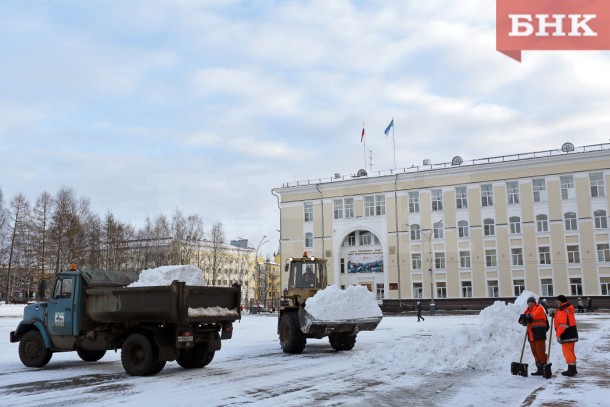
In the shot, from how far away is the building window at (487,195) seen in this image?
55.8 m

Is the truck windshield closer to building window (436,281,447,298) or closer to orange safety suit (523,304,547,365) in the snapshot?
orange safety suit (523,304,547,365)

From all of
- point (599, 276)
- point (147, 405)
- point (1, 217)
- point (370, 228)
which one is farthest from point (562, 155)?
point (1, 217)

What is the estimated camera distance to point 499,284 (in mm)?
53906

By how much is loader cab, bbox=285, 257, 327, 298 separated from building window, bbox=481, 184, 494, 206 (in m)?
40.9

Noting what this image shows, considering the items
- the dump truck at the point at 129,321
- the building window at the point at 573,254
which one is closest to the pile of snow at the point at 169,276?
the dump truck at the point at 129,321

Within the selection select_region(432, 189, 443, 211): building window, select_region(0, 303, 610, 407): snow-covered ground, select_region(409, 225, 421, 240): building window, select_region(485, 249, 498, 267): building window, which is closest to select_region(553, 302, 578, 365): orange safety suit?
select_region(0, 303, 610, 407): snow-covered ground

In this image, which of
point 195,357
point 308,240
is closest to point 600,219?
point 308,240

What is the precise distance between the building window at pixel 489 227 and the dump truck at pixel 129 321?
Result: 4621 cm

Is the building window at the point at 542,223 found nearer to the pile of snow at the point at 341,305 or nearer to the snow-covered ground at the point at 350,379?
the snow-covered ground at the point at 350,379

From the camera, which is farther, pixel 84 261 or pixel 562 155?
pixel 84 261

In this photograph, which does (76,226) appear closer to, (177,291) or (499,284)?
(499,284)

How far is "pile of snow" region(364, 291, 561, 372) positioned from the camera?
1259cm

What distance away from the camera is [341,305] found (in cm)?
1653

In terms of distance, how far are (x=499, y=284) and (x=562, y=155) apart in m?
13.4
